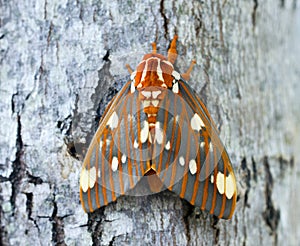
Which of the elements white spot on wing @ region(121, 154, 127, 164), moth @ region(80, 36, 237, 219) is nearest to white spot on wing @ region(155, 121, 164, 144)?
moth @ region(80, 36, 237, 219)

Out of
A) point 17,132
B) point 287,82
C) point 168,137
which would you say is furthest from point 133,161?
point 287,82

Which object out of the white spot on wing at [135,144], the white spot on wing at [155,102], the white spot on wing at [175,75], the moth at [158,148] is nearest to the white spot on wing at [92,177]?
the moth at [158,148]

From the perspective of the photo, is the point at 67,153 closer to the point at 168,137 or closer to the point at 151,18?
the point at 168,137

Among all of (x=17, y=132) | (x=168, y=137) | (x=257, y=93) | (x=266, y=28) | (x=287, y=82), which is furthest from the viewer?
(x=287, y=82)

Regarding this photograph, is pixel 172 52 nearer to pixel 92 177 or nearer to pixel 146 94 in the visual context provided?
pixel 146 94

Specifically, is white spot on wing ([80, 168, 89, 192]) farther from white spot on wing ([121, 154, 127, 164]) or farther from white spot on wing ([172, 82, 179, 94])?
white spot on wing ([172, 82, 179, 94])

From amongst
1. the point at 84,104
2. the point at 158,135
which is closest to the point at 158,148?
the point at 158,135
